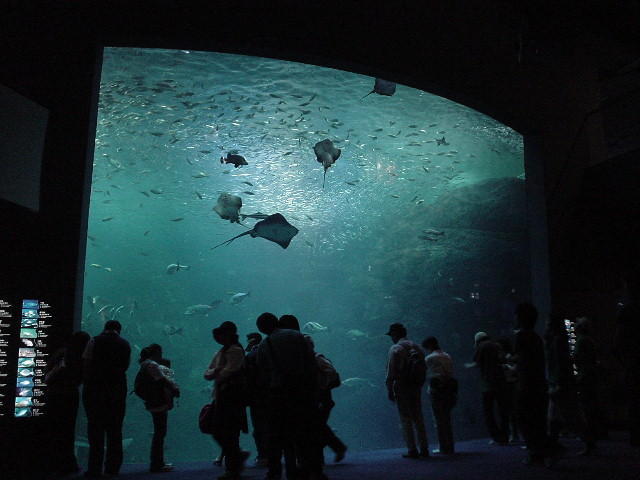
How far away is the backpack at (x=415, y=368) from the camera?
7.06 metres

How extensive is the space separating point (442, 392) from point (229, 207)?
12252 millimetres

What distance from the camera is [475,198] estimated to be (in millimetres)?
27812

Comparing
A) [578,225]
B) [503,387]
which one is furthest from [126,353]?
[578,225]

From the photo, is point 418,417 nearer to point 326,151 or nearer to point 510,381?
point 510,381

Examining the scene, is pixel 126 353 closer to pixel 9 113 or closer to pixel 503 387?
pixel 9 113

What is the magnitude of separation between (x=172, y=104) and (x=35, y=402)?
2578 centimetres

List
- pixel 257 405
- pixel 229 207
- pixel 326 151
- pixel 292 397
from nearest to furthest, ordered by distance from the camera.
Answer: pixel 292 397
pixel 257 405
pixel 326 151
pixel 229 207

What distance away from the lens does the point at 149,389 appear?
21.4 ft

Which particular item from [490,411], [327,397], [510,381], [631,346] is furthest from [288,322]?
[510,381]

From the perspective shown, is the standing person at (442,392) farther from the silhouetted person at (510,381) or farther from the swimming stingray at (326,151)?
the swimming stingray at (326,151)

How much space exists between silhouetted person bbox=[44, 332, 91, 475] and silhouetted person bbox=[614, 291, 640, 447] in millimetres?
6623

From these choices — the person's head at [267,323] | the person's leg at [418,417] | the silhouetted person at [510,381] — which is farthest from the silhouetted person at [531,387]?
the silhouetted person at [510,381]

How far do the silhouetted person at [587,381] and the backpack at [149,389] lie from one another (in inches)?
212

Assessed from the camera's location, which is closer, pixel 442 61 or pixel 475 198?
pixel 442 61
